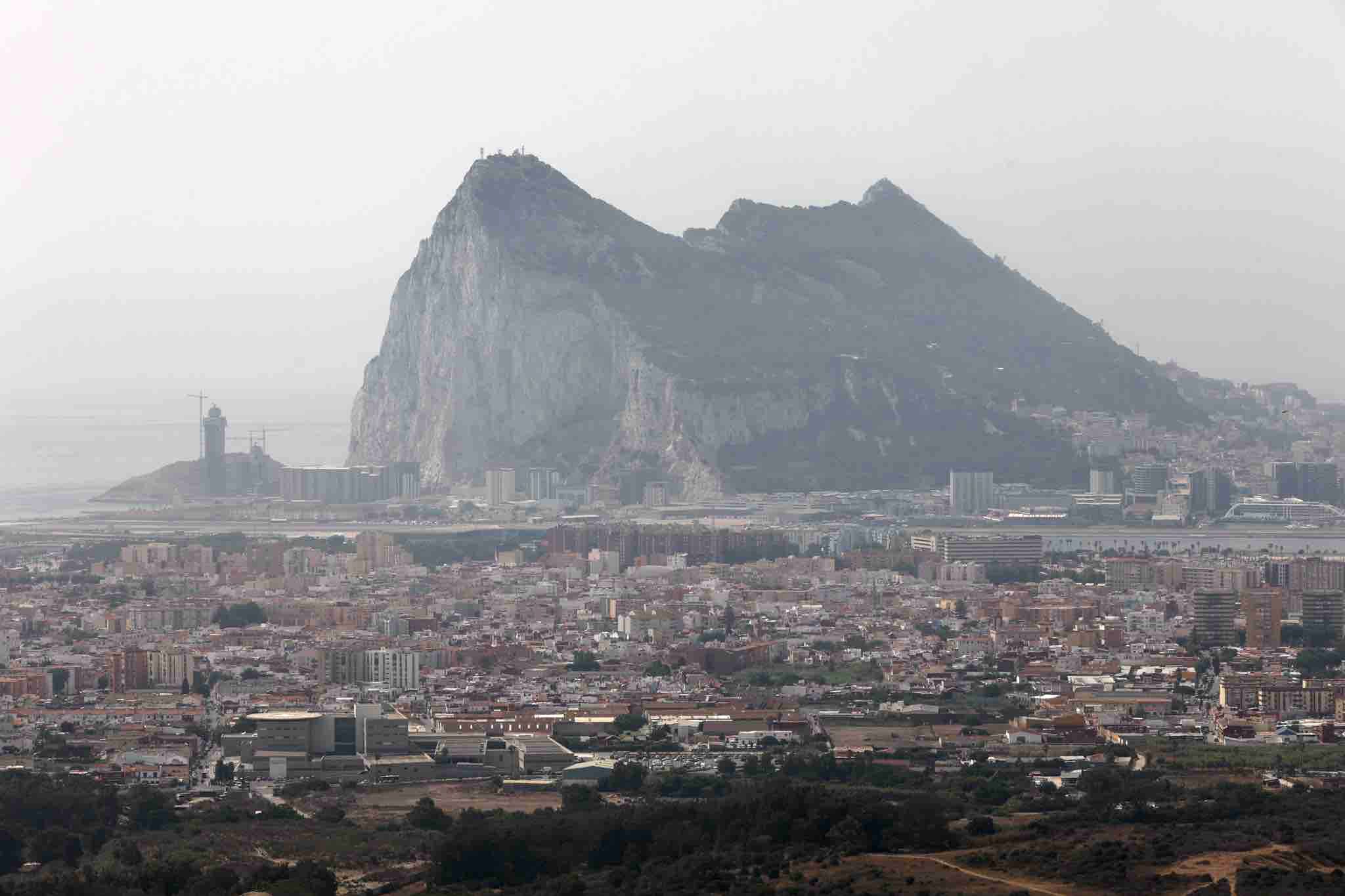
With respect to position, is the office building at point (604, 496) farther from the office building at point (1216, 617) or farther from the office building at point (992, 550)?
the office building at point (1216, 617)

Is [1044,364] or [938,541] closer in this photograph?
[938,541]

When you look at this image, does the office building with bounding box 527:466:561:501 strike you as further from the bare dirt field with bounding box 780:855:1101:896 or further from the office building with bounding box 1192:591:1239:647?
Answer: the bare dirt field with bounding box 780:855:1101:896

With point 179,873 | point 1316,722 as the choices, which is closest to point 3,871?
point 179,873

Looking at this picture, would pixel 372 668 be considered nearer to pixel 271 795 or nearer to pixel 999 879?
pixel 271 795

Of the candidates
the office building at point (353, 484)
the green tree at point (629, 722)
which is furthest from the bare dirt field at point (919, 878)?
the office building at point (353, 484)

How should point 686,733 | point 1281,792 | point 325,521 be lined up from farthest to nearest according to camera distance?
point 325,521
point 686,733
point 1281,792

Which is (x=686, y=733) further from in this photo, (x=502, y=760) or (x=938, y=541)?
(x=938, y=541)
